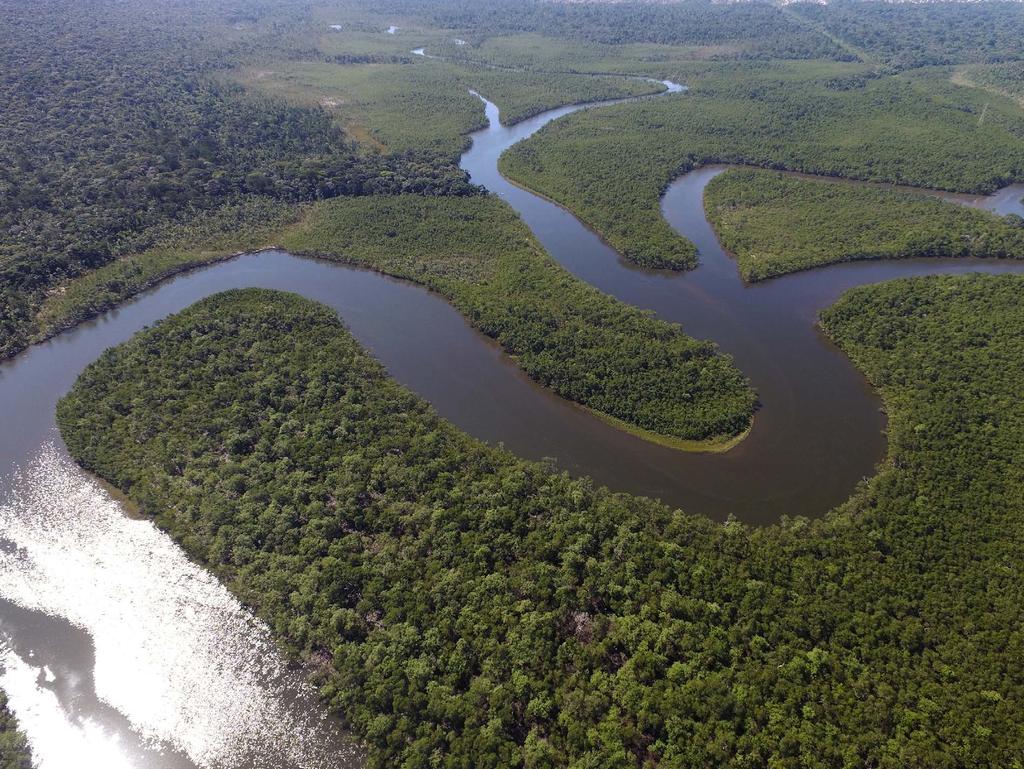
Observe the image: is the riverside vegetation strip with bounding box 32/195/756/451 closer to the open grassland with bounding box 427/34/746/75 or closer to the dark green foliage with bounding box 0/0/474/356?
the dark green foliage with bounding box 0/0/474/356

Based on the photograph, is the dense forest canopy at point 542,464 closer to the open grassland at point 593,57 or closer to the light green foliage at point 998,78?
the light green foliage at point 998,78

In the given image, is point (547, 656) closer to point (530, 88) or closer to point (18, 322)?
point (18, 322)

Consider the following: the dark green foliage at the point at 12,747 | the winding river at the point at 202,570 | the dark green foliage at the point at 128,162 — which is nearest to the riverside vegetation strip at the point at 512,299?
the winding river at the point at 202,570

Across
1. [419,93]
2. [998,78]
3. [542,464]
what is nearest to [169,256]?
[542,464]

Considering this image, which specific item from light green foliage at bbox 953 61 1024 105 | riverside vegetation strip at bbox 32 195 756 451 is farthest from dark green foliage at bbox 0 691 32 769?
light green foliage at bbox 953 61 1024 105

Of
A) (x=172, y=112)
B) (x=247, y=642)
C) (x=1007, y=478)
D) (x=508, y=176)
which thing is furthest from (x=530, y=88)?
(x=247, y=642)

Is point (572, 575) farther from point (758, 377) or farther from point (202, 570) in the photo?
point (758, 377)
